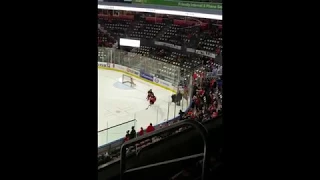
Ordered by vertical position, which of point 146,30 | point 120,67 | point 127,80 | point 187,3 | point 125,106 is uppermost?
point 187,3

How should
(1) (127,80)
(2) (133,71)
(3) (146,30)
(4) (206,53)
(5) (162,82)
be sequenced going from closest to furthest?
1. (5) (162,82)
2. (1) (127,80)
3. (2) (133,71)
4. (4) (206,53)
5. (3) (146,30)

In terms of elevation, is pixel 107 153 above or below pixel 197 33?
below

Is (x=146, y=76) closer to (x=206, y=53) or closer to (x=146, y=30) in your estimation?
(x=206, y=53)

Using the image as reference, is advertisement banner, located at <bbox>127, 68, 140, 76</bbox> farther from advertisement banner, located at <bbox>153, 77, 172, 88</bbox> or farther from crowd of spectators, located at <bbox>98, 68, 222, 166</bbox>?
crowd of spectators, located at <bbox>98, 68, 222, 166</bbox>

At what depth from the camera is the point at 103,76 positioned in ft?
36.8

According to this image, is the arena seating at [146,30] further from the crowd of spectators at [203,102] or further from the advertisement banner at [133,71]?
the crowd of spectators at [203,102]

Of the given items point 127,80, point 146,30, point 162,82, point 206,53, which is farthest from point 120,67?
point 146,30

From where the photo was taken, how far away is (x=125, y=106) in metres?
8.07

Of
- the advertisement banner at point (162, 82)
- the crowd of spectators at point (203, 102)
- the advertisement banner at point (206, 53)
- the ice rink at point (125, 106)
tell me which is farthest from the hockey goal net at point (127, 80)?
the advertisement banner at point (206, 53)
